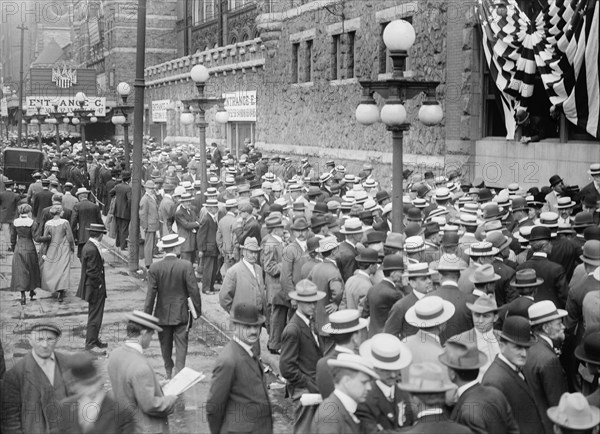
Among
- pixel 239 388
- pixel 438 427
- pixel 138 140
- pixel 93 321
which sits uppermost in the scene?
pixel 138 140

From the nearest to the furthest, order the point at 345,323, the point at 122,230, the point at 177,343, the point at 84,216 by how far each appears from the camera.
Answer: the point at 345,323 → the point at 177,343 → the point at 84,216 → the point at 122,230

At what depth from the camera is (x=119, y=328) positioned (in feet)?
45.8

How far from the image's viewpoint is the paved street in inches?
391

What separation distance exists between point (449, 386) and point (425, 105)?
6084 mm

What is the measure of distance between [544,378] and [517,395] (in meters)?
0.47

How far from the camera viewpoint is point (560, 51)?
16594mm

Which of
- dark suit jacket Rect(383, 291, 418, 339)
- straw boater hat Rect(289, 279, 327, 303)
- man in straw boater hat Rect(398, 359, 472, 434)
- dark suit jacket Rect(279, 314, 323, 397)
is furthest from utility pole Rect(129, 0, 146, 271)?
man in straw boater hat Rect(398, 359, 472, 434)

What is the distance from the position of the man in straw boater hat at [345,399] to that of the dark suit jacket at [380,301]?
285 centimetres

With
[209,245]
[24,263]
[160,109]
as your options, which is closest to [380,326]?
[209,245]

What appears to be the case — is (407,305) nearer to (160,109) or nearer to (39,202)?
(39,202)

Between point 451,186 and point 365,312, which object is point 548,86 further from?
point 365,312

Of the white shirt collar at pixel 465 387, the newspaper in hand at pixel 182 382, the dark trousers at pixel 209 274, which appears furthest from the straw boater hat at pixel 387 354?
the dark trousers at pixel 209 274

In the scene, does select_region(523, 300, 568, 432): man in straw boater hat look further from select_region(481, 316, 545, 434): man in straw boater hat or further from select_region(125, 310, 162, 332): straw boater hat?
select_region(125, 310, 162, 332): straw boater hat

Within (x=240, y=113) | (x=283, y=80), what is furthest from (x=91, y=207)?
(x=240, y=113)
